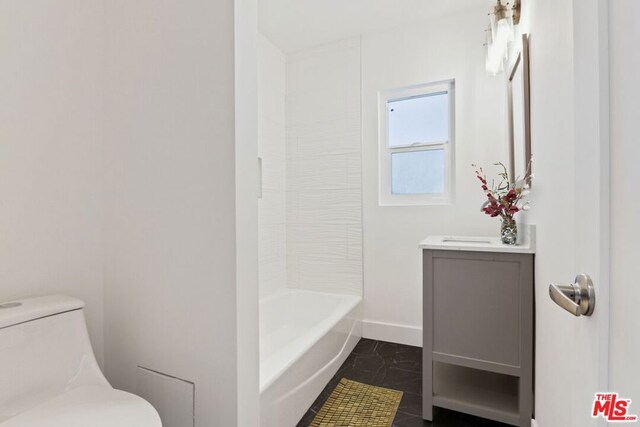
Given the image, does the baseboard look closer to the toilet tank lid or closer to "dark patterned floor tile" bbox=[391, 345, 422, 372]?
"dark patterned floor tile" bbox=[391, 345, 422, 372]

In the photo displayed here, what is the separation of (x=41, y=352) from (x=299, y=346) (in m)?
1.09

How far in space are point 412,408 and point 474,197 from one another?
4.92 ft

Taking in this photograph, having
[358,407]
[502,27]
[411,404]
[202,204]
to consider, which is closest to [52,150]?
[202,204]

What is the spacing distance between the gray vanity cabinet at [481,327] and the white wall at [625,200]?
1.12 m

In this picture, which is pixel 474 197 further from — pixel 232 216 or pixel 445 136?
pixel 232 216

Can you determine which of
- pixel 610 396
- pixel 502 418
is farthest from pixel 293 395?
pixel 610 396

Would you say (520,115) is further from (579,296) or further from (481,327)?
(579,296)

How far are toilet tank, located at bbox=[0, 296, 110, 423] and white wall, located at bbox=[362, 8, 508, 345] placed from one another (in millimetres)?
2032

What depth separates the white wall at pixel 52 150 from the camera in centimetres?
110

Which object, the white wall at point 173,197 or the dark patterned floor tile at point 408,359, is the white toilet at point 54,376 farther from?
the dark patterned floor tile at point 408,359

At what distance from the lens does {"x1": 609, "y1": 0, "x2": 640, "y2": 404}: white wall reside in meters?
0.43

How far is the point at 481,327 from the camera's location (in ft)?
5.13

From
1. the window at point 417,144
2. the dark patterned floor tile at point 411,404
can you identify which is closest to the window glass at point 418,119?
the window at point 417,144

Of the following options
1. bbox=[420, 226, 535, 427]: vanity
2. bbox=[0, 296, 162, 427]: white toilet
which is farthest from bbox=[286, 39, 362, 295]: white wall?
bbox=[0, 296, 162, 427]: white toilet
